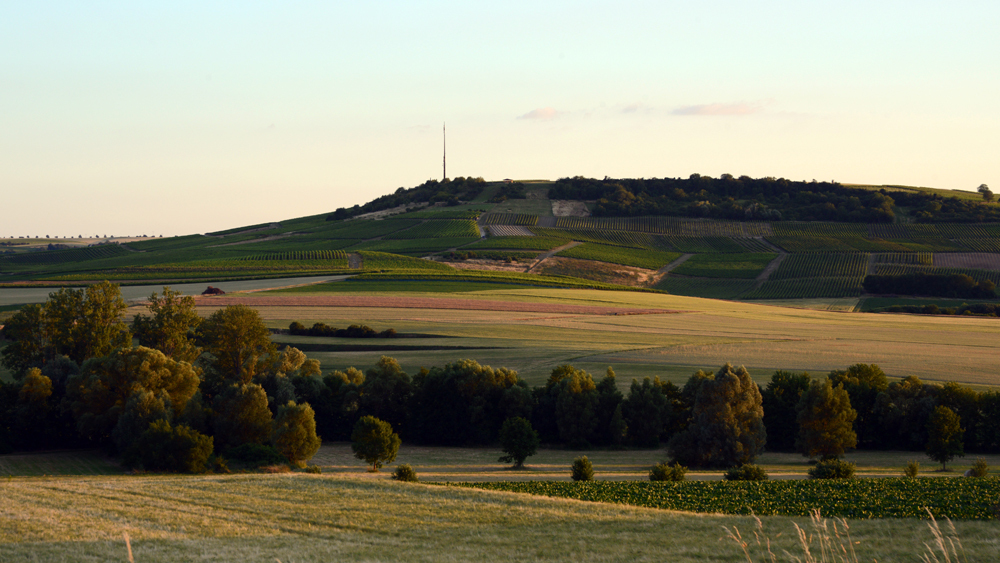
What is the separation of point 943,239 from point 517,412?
465ft

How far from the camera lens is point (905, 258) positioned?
150250mm

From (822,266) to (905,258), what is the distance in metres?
15.9

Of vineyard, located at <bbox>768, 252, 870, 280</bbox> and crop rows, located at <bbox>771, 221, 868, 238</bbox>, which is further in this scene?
crop rows, located at <bbox>771, 221, 868, 238</bbox>

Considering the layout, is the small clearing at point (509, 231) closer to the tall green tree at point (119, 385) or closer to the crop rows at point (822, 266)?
the crop rows at point (822, 266)

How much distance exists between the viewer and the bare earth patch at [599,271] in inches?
5709

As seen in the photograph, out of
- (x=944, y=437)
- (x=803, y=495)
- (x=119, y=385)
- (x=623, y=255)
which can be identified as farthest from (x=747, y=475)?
(x=623, y=255)

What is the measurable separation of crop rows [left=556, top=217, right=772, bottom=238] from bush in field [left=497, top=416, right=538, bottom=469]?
466ft

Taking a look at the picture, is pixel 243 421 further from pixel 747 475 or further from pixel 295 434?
pixel 747 475

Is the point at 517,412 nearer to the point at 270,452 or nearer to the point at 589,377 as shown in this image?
the point at 589,377

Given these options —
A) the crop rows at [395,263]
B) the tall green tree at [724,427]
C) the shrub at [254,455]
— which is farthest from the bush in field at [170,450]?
the crop rows at [395,263]

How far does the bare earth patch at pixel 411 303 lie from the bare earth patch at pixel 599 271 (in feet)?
138

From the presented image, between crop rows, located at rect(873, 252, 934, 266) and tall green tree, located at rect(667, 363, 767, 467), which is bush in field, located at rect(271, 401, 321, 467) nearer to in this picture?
tall green tree, located at rect(667, 363, 767, 467)

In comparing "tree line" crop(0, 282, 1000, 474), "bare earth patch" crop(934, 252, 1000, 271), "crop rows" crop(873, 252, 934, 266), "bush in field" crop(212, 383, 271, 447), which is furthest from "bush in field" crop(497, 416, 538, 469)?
"crop rows" crop(873, 252, 934, 266)

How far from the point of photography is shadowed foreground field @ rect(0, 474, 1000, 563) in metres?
19.3
